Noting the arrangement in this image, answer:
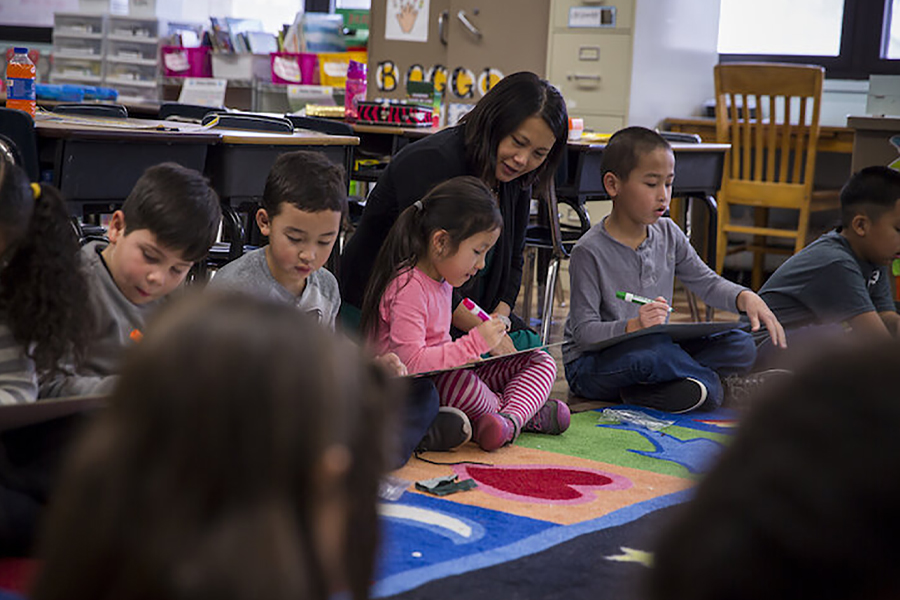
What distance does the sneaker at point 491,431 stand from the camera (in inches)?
74.1

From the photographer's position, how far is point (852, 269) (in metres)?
2.51

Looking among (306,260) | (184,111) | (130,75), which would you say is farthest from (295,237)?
(130,75)

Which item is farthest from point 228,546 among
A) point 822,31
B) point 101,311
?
point 822,31

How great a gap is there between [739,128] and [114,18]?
347cm

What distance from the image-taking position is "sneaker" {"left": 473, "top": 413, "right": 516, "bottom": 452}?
6.17 feet

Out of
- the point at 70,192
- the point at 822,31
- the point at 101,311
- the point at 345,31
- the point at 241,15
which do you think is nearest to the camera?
the point at 101,311

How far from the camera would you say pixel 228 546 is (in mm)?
427

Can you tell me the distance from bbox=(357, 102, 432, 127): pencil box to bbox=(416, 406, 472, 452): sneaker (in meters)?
1.74

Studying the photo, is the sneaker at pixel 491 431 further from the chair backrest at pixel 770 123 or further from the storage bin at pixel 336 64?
the storage bin at pixel 336 64

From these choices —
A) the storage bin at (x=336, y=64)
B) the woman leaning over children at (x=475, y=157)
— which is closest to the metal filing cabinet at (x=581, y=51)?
the storage bin at (x=336, y=64)

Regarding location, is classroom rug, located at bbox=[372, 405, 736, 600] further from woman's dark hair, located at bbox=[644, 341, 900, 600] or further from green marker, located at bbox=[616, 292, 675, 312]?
woman's dark hair, located at bbox=[644, 341, 900, 600]

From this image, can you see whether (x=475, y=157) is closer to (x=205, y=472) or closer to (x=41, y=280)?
(x=41, y=280)

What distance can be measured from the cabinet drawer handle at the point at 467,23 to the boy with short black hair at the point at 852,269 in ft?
8.46

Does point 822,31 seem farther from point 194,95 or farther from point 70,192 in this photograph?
point 70,192
